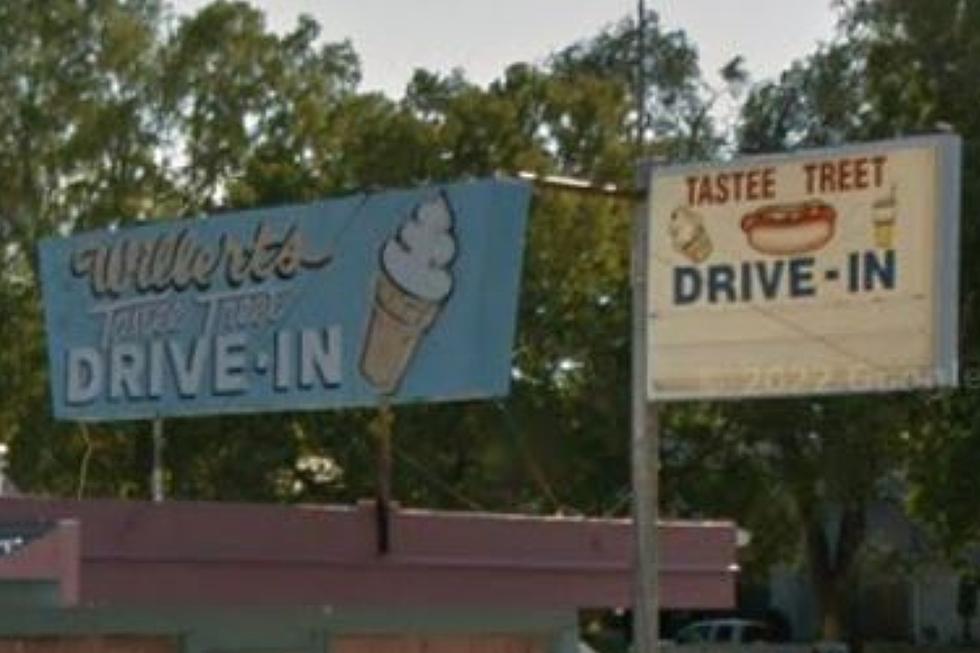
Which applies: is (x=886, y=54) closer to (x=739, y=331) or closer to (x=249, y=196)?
(x=249, y=196)

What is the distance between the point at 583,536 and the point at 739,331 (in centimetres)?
330

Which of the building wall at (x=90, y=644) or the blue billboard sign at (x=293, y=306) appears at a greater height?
the blue billboard sign at (x=293, y=306)

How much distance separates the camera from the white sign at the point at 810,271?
39.1 ft

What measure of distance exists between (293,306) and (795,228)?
3.36m

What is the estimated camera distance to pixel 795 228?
12047 millimetres

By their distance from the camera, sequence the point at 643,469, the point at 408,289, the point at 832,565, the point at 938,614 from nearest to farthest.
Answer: the point at 643,469 < the point at 408,289 < the point at 832,565 < the point at 938,614

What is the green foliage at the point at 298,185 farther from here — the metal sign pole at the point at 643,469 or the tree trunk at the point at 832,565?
the metal sign pole at the point at 643,469

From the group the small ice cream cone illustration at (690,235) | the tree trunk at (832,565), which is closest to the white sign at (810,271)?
the small ice cream cone illustration at (690,235)

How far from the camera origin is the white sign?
11.9 meters

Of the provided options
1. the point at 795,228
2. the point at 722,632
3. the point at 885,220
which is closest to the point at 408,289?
the point at 795,228

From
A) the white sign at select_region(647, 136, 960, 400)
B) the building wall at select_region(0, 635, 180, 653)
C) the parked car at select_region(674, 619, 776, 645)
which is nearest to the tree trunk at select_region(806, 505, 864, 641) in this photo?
the parked car at select_region(674, 619, 776, 645)

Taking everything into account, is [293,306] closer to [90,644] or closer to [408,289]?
[408,289]

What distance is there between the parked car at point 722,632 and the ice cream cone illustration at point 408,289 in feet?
145

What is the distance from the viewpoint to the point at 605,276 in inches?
1586
